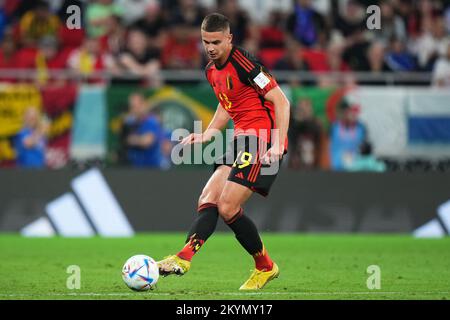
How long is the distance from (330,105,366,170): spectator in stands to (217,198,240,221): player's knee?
25.2ft

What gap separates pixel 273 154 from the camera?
9.62 m

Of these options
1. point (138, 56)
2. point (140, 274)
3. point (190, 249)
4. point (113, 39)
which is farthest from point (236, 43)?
point (140, 274)

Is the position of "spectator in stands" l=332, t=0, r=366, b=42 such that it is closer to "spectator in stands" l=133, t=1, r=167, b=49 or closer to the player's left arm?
"spectator in stands" l=133, t=1, r=167, b=49

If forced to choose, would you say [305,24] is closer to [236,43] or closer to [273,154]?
[236,43]

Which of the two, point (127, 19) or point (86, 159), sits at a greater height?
point (127, 19)

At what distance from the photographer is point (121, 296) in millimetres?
9273

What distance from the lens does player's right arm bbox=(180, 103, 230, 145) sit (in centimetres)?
1047

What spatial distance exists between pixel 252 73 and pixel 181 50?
973 cm

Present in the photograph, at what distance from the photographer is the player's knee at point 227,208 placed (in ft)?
32.7

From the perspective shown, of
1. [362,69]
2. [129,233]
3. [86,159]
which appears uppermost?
[362,69]

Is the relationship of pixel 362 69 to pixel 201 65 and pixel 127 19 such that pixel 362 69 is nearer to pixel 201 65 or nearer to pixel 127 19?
pixel 201 65

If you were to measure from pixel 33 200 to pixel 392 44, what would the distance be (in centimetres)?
750

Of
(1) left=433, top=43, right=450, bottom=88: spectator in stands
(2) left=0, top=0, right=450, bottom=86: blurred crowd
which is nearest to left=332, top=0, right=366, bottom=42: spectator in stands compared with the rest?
(2) left=0, top=0, right=450, bottom=86: blurred crowd
